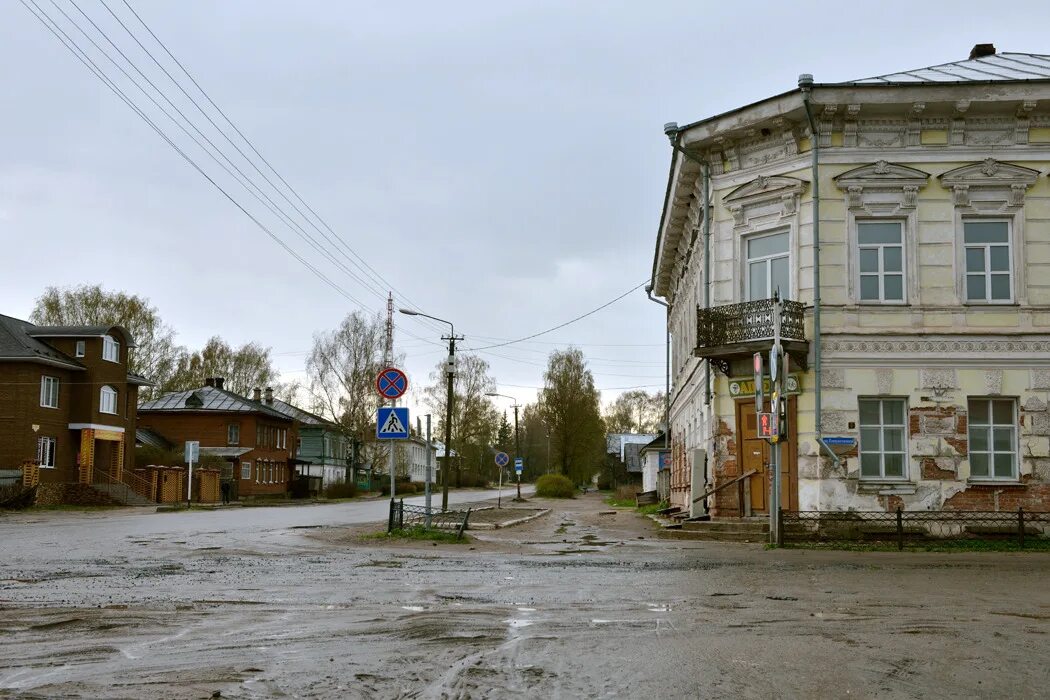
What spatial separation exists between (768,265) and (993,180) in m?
4.67

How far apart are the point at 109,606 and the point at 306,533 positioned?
13548 millimetres

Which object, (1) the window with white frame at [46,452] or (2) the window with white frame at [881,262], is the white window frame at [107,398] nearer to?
(1) the window with white frame at [46,452]

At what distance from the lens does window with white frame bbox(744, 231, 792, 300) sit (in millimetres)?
21891

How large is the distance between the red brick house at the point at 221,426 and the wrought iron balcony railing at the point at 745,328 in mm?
50002

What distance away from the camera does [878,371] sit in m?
20.9

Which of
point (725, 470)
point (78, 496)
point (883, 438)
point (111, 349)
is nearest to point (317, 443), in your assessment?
point (111, 349)

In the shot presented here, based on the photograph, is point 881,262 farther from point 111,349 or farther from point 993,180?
point 111,349

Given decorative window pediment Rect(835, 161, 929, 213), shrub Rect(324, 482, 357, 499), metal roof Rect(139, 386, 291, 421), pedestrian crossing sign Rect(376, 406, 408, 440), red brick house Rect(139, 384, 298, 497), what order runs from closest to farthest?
pedestrian crossing sign Rect(376, 406, 408, 440)
decorative window pediment Rect(835, 161, 929, 213)
red brick house Rect(139, 384, 298, 497)
metal roof Rect(139, 386, 291, 421)
shrub Rect(324, 482, 357, 499)

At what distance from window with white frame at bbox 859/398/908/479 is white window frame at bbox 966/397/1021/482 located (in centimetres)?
125

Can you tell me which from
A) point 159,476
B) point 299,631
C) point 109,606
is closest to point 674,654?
point 299,631

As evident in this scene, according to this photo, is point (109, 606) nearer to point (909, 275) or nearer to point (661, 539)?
point (661, 539)

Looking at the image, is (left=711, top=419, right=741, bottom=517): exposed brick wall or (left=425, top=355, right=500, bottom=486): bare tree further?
(left=425, top=355, right=500, bottom=486): bare tree

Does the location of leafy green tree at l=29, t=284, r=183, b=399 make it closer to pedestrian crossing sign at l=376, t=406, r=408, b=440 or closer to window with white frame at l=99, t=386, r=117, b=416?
window with white frame at l=99, t=386, r=117, b=416

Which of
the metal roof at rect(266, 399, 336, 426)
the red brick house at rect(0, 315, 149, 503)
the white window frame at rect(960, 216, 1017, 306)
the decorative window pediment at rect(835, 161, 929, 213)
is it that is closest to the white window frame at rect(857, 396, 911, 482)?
the white window frame at rect(960, 216, 1017, 306)
